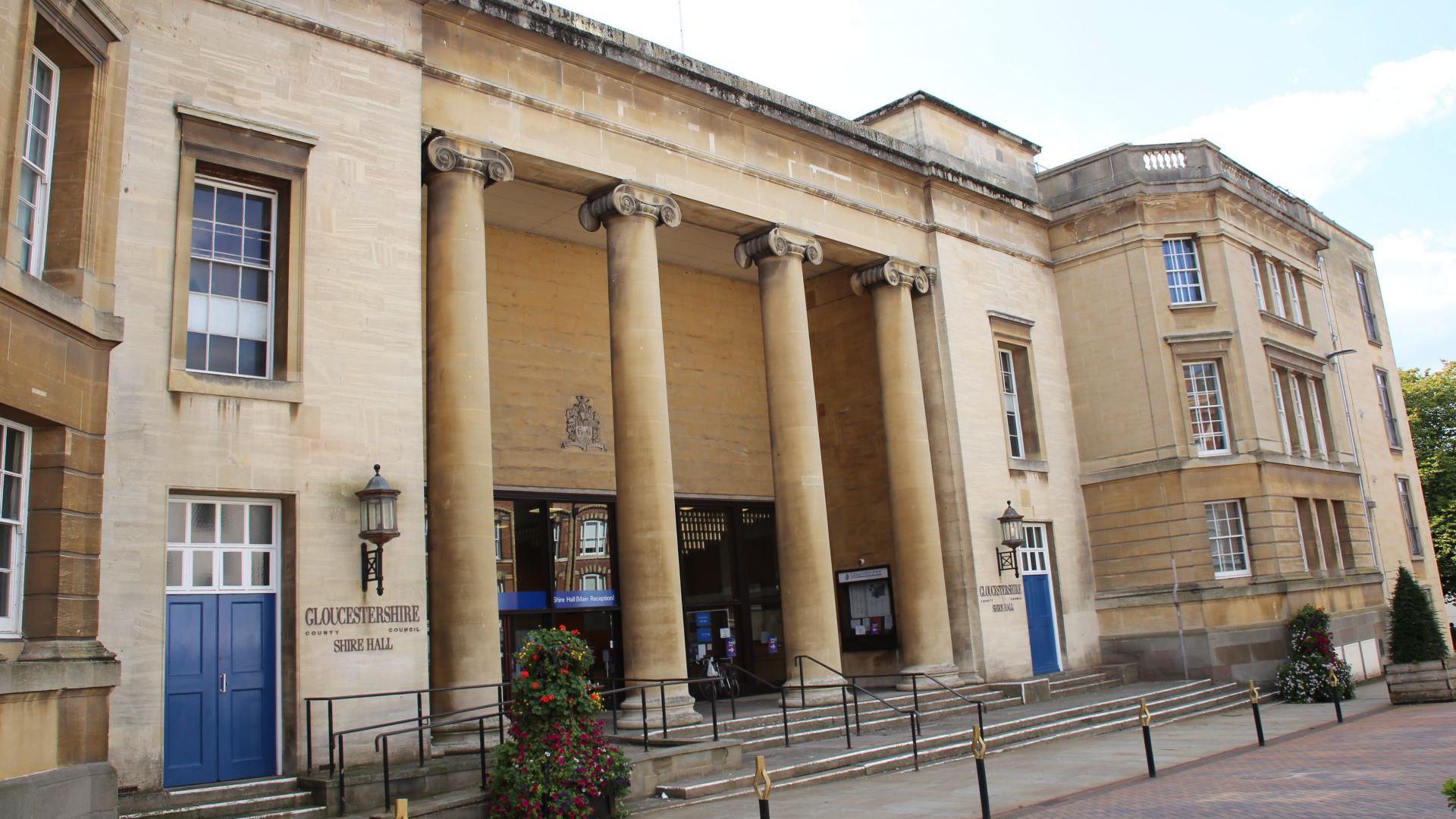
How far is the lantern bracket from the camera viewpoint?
12.2 m

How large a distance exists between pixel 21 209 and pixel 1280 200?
89.1 ft

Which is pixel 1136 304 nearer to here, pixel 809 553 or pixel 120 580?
pixel 809 553

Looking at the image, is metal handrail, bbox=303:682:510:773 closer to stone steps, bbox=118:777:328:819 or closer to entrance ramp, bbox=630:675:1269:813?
stone steps, bbox=118:777:328:819

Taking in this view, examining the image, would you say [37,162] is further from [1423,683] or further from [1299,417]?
[1299,417]

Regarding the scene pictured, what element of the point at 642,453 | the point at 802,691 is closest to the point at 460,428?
the point at 642,453

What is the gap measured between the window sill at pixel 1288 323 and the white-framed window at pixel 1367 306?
7916 mm

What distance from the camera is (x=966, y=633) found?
2041 centimetres

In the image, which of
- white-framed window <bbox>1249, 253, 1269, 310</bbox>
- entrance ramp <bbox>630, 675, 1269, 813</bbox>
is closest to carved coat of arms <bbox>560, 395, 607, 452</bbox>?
entrance ramp <bbox>630, 675, 1269, 813</bbox>

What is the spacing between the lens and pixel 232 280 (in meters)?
12.7

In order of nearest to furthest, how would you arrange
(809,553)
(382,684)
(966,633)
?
(382,684)
(809,553)
(966,633)

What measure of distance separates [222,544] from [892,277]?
13.2 metres

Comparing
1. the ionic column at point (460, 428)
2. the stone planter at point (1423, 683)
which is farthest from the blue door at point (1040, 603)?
the ionic column at point (460, 428)

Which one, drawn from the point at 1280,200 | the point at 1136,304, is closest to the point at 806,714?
the point at 1136,304

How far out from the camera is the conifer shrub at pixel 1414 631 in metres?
22.2
